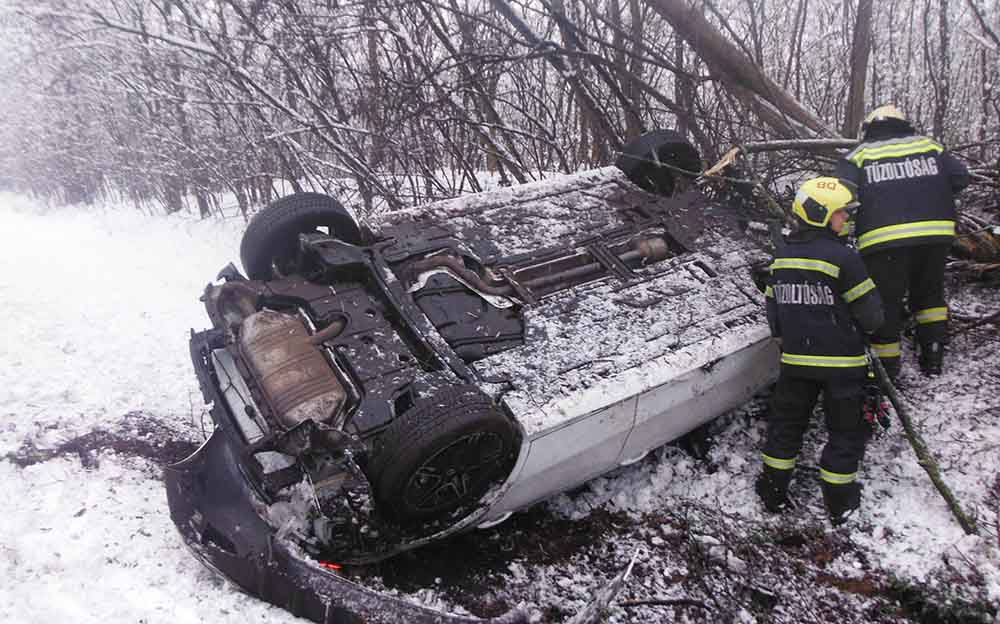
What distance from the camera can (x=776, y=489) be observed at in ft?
11.0

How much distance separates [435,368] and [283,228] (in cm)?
139

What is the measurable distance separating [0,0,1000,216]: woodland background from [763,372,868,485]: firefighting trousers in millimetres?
2485

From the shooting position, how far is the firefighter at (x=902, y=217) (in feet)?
11.4

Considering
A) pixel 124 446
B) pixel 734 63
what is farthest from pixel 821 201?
pixel 124 446

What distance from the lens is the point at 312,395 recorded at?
289 centimetres

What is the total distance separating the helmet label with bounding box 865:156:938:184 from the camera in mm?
3473

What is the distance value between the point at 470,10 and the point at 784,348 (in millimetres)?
5675

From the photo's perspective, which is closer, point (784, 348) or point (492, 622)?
point (492, 622)

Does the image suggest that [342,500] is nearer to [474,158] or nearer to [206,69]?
[474,158]

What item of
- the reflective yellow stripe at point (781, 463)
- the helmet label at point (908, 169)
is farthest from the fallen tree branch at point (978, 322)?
the reflective yellow stripe at point (781, 463)

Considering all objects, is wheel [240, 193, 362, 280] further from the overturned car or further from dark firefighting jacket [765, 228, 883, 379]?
dark firefighting jacket [765, 228, 883, 379]

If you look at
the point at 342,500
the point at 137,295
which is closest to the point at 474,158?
the point at 137,295

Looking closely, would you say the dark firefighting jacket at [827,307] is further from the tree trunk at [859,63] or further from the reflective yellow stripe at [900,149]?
the tree trunk at [859,63]

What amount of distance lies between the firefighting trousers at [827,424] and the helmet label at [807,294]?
1.34 feet
